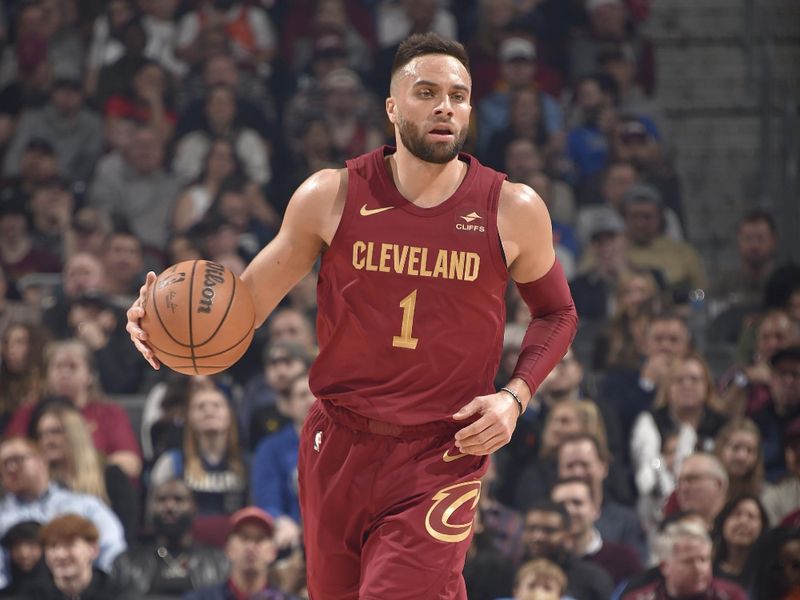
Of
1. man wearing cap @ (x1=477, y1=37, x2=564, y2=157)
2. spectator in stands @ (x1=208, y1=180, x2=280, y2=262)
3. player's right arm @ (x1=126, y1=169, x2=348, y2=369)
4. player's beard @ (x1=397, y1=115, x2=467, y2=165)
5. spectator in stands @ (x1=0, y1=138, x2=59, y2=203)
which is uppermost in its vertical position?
man wearing cap @ (x1=477, y1=37, x2=564, y2=157)

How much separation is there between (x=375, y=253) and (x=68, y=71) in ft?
25.8

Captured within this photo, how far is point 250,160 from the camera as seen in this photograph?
1064 cm

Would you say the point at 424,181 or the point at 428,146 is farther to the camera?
the point at 424,181

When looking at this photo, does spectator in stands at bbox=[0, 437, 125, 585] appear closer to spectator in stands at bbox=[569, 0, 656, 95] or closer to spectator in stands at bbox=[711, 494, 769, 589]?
spectator in stands at bbox=[711, 494, 769, 589]

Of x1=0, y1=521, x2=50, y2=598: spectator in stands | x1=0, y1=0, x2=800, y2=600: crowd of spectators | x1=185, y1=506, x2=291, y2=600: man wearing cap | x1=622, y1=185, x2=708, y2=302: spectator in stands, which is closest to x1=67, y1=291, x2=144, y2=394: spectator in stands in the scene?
x1=0, y1=0, x2=800, y2=600: crowd of spectators

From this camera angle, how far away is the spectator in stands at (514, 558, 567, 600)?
284 inches

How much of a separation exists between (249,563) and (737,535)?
2.54 metres

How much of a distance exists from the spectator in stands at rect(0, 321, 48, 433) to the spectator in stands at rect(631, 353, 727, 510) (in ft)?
11.6

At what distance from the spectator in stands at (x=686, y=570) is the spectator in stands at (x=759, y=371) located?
1.43m

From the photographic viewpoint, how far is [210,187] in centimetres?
1029

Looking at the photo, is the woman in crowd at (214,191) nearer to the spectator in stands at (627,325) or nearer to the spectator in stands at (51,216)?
the spectator in stands at (51,216)

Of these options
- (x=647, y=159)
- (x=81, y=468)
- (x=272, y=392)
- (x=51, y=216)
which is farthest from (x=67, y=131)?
(x=647, y=159)

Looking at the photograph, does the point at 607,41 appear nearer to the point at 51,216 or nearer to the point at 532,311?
the point at 51,216

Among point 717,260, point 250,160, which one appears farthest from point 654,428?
point 250,160
